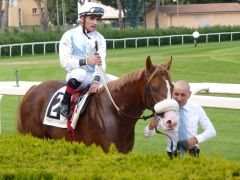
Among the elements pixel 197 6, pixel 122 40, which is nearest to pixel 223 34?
pixel 122 40

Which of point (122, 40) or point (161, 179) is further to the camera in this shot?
point (122, 40)

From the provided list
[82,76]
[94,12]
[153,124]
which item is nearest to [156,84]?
[153,124]

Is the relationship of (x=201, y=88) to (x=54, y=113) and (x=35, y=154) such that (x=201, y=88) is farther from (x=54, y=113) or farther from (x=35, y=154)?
(x=35, y=154)

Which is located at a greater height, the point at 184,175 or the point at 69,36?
the point at 69,36

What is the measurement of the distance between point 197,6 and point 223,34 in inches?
1075

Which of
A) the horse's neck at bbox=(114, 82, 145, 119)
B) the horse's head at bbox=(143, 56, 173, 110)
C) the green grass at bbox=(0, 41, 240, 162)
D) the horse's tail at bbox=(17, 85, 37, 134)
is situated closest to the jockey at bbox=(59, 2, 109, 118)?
the horse's neck at bbox=(114, 82, 145, 119)

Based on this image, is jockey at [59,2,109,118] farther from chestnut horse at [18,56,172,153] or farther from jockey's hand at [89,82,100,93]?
chestnut horse at [18,56,172,153]

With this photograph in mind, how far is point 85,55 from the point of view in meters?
7.01

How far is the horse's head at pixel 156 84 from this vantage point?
5.94 meters

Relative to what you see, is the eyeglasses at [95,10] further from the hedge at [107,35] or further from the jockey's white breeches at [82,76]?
the hedge at [107,35]

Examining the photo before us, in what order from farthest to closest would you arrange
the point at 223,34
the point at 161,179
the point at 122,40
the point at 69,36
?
the point at 223,34 < the point at 122,40 < the point at 69,36 < the point at 161,179

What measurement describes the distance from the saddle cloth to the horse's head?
2.70 feet

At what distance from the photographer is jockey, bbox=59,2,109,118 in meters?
6.88

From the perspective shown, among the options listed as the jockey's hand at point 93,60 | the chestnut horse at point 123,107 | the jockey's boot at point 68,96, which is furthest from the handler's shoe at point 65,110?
the jockey's hand at point 93,60
